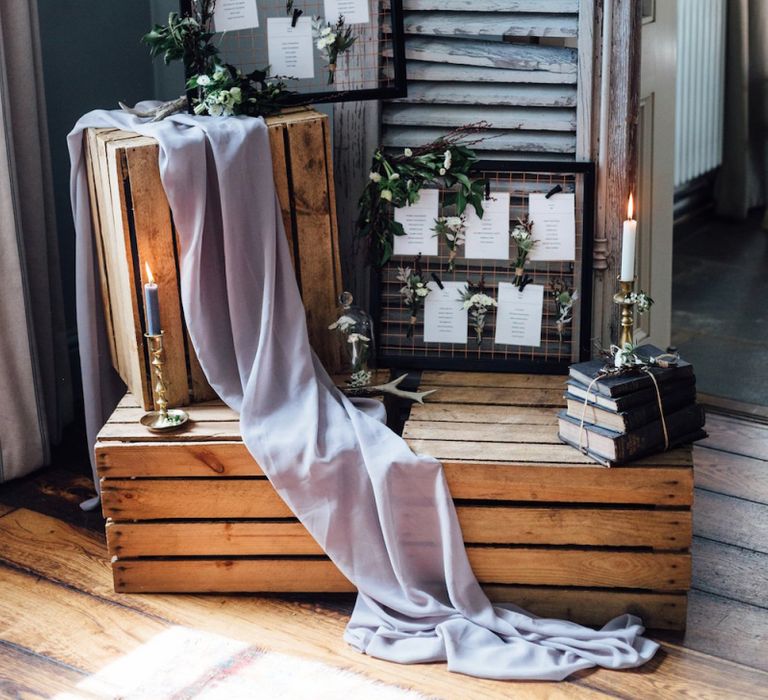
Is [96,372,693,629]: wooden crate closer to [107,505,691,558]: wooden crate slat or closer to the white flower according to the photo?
[107,505,691,558]: wooden crate slat

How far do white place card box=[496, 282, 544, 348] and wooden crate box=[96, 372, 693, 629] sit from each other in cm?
22

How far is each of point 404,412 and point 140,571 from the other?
28.4 inches

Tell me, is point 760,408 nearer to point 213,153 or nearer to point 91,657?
point 213,153

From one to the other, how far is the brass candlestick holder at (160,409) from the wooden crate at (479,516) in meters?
0.02

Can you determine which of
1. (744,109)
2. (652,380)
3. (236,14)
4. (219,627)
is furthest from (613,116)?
(744,109)

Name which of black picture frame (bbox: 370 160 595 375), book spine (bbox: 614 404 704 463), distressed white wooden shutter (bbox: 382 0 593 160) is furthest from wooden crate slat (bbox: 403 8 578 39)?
book spine (bbox: 614 404 704 463)

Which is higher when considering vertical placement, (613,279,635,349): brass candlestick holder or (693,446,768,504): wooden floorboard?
(613,279,635,349): brass candlestick holder

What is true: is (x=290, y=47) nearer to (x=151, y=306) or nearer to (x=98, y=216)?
(x=98, y=216)

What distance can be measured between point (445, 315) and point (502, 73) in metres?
0.54

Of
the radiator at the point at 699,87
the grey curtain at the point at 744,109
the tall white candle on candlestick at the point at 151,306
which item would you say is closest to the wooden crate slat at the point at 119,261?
the tall white candle on candlestick at the point at 151,306

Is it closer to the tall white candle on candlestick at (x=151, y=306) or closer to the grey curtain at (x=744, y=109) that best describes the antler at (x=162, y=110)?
the tall white candle on candlestick at (x=151, y=306)

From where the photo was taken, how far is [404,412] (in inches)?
101

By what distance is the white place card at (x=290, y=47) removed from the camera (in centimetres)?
234

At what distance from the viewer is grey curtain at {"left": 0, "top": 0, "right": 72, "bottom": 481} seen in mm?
2473
